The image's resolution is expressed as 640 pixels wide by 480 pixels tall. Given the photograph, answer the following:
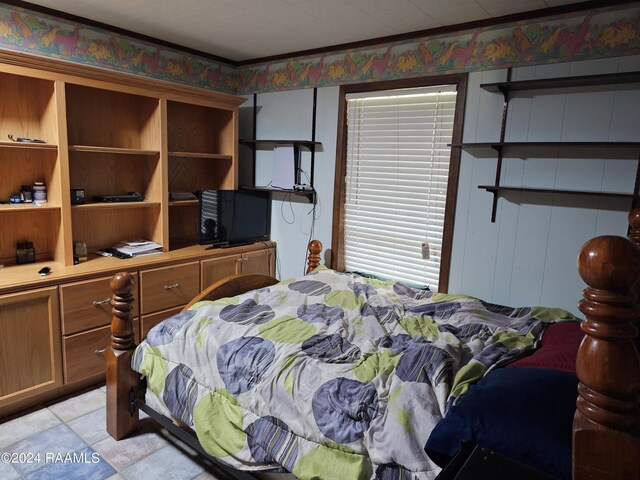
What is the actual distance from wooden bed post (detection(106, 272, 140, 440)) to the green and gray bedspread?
90mm

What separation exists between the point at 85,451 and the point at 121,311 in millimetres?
773

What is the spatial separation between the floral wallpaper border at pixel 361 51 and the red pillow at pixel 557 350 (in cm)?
157

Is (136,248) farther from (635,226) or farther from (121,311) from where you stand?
(635,226)

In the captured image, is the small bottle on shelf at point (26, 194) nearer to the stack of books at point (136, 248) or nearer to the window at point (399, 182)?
the stack of books at point (136, 248)

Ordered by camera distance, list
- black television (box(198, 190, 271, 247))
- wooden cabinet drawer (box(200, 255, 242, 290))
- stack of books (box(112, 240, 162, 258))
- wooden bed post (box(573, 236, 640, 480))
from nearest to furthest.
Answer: wooden bed post (box(573, 236, 640, 480)) < stack of books (box(112, 240, 162, 258)) < wooden cabinet drawer (box(200, 255, 242, 290)) < black television (box(198, 190, 271, 247))

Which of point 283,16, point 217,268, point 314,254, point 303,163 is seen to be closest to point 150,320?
point 217,268

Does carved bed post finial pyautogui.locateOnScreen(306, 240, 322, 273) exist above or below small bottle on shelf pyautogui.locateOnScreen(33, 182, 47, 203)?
below

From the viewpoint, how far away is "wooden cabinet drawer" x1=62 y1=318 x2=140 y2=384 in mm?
2688

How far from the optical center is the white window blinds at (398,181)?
311 cm

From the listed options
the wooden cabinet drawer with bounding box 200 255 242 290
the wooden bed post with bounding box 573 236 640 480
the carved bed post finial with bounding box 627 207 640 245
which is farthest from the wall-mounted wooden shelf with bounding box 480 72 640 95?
the wooden cabinet drawer with bounding box 200 255 242 290

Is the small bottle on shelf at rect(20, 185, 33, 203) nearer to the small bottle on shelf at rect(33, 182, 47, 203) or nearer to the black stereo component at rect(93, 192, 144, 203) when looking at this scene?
the small bottle on shelf at rect(33, 182, 47, 203)

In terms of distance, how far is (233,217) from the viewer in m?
3.79

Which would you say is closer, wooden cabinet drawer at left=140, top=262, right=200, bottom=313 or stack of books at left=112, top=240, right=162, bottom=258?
wooden cabinet drawer at left=140, top=262, right=200, bottom=313

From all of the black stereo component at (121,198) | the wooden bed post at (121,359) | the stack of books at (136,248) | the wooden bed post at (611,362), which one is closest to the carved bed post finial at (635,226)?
the wooden bed post at (611,362)
